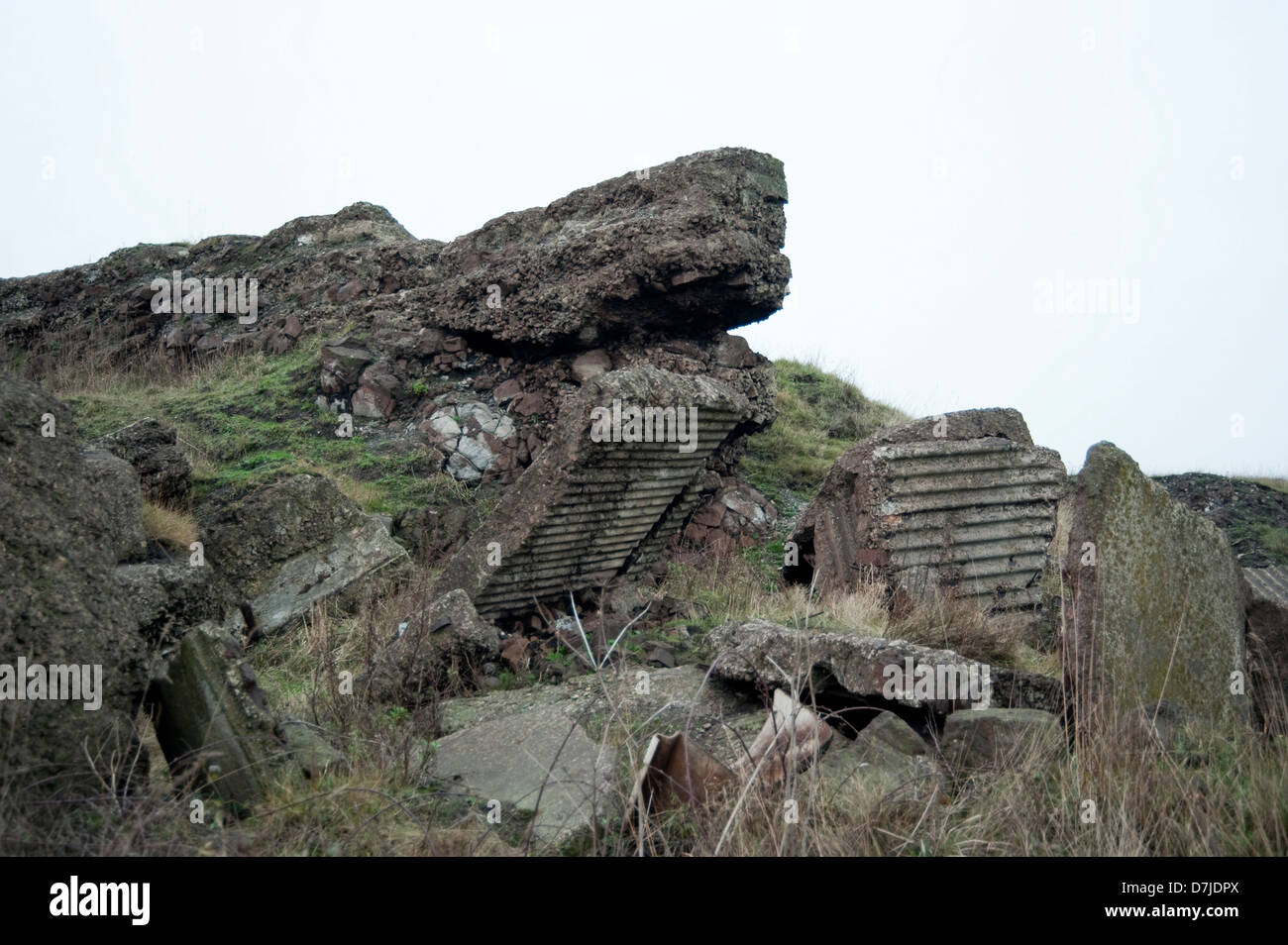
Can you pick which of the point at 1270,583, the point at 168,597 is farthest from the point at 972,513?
the point at 168,597

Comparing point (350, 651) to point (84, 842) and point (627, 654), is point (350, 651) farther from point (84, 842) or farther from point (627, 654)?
point (84, 842)

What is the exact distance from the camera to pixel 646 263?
8.71 metres

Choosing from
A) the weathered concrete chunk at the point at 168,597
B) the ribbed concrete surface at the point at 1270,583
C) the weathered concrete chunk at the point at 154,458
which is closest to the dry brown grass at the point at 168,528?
the weathered concrete chunk at the point at 154,458

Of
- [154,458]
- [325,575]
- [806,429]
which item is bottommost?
[325,575]

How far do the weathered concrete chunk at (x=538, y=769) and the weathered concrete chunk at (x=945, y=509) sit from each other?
269 centimetres

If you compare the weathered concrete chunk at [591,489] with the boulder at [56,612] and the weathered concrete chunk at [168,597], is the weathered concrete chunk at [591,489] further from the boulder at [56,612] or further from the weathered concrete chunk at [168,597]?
the boulder at [56,612]

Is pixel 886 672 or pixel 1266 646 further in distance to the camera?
pixel 1266 646

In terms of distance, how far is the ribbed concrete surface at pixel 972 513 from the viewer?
21.6 feet

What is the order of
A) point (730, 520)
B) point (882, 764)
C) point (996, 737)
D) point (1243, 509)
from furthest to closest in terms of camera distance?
point (1243, 509), point (730, 520), point (996, 737), point (882, 764)

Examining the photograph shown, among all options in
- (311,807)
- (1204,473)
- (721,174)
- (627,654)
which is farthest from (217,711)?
(1204,473)

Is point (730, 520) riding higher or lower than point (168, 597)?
higher

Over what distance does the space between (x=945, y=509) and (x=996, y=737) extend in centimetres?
318

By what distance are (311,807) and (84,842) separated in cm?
61

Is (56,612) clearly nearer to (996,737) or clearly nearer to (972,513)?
(996,737)
